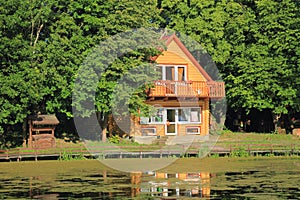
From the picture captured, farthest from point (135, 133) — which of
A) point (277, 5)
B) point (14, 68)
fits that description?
point (277, 5)

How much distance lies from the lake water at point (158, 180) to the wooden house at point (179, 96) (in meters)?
12.5

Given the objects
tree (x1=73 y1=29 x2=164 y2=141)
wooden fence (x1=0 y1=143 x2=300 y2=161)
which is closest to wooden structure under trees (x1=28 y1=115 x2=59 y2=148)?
tree (x1=73 y1=29 x2=164 y2=141)

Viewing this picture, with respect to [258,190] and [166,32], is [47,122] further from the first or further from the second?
[258,190]

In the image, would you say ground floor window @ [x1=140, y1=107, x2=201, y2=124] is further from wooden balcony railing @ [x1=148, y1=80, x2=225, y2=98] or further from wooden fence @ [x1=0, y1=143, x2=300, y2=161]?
wooden fence @ [x1=0, y1=143, x2=300, y2=161]

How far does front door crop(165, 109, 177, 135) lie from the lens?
51.1m

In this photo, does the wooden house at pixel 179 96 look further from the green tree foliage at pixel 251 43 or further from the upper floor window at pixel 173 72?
the green tree foliage at pixel 251 43

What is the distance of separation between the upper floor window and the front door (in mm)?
2651

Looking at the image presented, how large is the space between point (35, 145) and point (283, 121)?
24779mm

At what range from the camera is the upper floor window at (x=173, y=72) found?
51406mm

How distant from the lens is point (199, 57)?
56.5 m

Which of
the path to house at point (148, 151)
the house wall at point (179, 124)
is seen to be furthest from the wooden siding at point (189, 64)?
the path to house at point (148, 151)

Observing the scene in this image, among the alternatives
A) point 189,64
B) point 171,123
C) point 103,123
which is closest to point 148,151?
point 103,123

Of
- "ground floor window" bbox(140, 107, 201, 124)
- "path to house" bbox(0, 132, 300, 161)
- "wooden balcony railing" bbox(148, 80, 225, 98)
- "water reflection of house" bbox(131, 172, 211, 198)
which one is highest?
"wooden balcony railing" bbox(148, 80, 225, 98)

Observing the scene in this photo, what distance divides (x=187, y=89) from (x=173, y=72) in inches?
102
